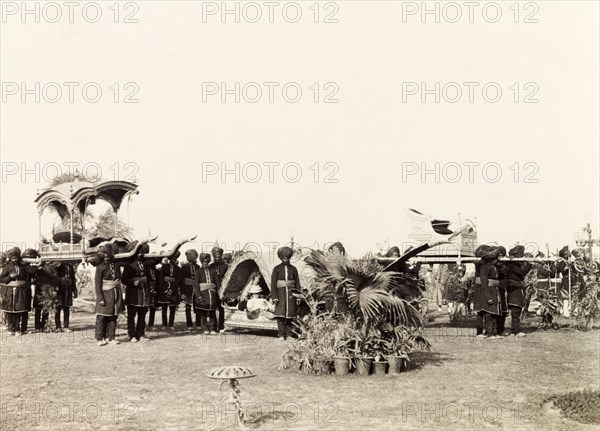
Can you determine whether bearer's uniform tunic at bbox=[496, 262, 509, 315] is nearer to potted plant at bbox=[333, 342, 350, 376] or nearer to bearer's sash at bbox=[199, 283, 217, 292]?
potted plant at bbox=[333, 342, 350, 376]

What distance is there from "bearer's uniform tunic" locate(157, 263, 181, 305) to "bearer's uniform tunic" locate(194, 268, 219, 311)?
1.25 m

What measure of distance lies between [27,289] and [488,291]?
10.0 metres

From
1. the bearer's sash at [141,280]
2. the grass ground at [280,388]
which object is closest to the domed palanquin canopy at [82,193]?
the bearer's sash at [141,280]

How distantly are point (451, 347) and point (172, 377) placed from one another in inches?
214

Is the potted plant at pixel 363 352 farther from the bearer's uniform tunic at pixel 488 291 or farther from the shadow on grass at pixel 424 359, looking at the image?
the bearer's uniform tunic at pixel 488 291

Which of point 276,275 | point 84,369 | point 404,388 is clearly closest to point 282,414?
point 404,388

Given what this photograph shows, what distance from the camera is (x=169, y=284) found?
52.7ft

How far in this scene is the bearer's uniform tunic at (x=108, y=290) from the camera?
13.1 metres

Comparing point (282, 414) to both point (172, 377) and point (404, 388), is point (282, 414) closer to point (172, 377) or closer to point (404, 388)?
point (404, 388)

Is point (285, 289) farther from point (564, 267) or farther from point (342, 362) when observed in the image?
point (564, 267)

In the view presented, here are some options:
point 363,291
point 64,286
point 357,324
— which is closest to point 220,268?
point 64,286

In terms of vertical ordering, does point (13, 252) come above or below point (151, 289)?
above

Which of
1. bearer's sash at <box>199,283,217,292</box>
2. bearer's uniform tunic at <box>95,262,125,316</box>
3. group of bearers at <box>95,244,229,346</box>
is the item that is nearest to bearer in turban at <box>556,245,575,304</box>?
bearer's sash at <box>199,283,217,292</box>

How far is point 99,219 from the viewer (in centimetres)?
2498
